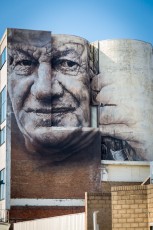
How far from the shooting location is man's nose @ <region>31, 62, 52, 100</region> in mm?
45938

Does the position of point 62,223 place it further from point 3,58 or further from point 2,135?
point 3,58

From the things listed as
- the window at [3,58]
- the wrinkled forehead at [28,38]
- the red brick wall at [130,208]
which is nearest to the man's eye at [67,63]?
the wrinkled forehead at [28,38]

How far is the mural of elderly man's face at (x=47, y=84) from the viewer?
4541 cm

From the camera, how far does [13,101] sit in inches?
1784

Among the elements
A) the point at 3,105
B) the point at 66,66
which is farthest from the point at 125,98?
the point at 3,105

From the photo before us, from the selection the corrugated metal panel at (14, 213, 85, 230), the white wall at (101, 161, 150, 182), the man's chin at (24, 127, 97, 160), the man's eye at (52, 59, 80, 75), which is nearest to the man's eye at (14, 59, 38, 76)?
the man's eye at (52, 59, 80, 75)

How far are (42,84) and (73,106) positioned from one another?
321 cm

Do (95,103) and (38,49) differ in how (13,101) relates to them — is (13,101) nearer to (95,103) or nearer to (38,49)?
(38,49)

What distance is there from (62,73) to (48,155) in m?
7.19

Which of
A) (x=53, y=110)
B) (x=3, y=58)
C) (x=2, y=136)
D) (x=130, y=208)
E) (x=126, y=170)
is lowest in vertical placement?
(x=130, y=208)

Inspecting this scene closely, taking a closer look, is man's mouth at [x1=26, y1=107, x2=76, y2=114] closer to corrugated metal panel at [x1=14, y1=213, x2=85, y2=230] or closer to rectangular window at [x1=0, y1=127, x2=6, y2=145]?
rectangular window at [x1=0, y1=127, x2=6, y2=145]

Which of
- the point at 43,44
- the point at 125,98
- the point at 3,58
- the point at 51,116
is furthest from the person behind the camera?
the point at 125,98

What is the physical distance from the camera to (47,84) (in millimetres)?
46188

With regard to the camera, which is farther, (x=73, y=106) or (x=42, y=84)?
(x=73, y=106)
